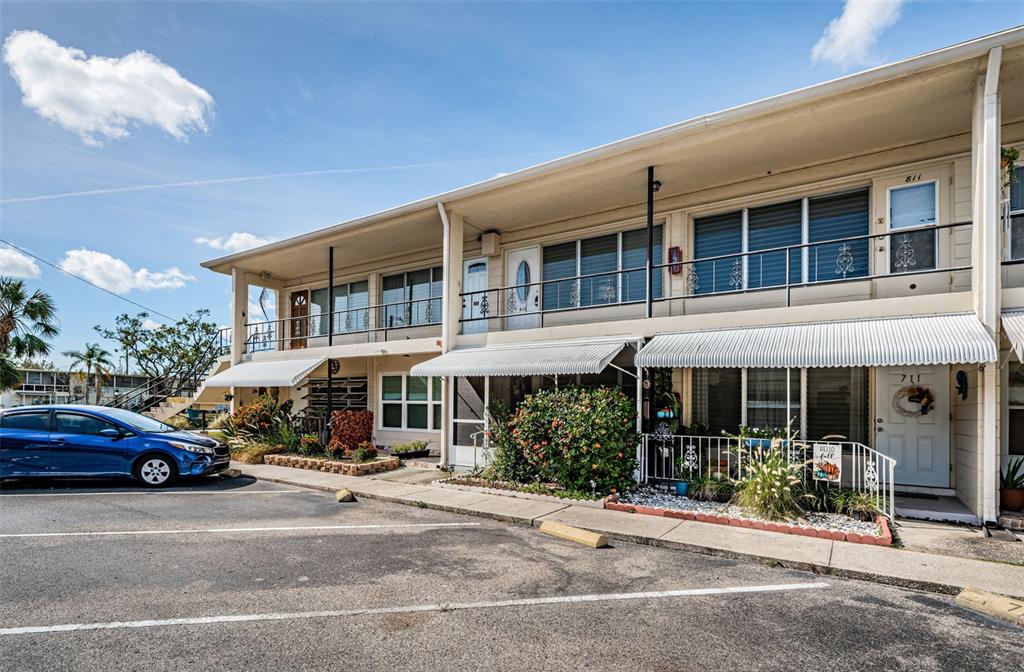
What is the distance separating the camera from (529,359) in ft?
33.9

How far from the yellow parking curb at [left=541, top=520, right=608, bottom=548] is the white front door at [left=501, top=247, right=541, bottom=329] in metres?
6.41

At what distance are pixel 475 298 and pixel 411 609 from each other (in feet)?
34.0

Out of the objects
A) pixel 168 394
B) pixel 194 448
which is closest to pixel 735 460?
pixel 194 448

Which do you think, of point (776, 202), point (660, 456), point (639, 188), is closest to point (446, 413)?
point (660, 456)

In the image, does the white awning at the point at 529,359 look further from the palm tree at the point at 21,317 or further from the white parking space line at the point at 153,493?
the palm tree at the point at 21,317

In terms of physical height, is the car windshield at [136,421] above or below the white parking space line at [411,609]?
above

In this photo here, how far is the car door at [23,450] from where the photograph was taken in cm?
1014

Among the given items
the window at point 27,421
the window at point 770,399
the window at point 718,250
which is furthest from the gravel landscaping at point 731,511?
the window at point 27,421

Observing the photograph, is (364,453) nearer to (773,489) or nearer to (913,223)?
(773,489)

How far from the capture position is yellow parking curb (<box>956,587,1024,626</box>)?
4.55 meters

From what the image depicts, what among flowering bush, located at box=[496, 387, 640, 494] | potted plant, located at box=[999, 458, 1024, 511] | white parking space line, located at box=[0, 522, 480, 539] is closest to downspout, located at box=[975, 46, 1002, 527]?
potted plant, located at box=[999, 458, 1024, 511]

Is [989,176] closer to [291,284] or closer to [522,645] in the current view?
[522,645]

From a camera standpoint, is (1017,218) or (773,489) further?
(1017,218)

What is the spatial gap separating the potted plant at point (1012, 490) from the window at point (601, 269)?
242 inches
